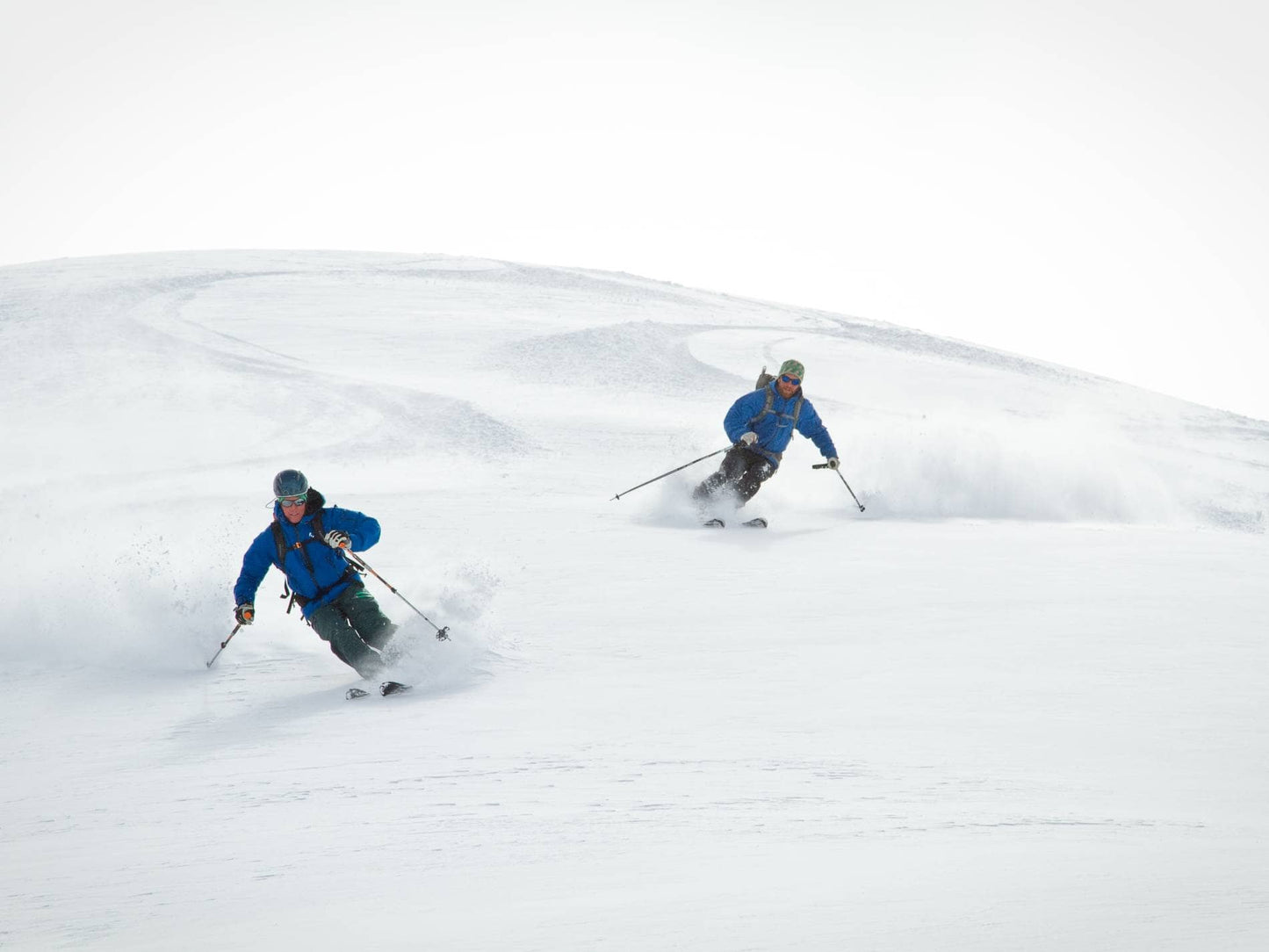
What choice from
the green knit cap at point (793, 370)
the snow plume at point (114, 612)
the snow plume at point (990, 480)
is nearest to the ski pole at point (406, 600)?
the snow plume at point (114, 612)

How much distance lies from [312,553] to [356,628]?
0.53 meters

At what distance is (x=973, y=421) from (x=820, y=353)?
21.6 feet

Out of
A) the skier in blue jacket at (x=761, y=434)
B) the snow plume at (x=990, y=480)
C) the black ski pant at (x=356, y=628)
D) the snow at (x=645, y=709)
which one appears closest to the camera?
the snow at (x=645, y=709)

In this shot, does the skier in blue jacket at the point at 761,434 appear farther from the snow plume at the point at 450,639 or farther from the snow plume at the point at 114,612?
the snow plume at the point at 114,612

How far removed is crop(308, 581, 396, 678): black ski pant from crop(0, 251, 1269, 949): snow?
19 cm

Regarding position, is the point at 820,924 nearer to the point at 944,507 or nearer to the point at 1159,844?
the point at 1159,844

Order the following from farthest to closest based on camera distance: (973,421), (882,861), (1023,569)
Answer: (973,421), (1023,569), (882,861)

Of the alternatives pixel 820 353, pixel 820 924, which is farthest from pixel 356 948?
pixel 820 353

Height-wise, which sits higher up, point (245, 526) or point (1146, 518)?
point (1146, 518)

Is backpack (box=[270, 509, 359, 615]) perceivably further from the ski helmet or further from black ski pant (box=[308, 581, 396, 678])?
the ski helmet

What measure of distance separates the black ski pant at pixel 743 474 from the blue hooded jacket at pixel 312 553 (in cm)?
479

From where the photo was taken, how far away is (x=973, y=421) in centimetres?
1552

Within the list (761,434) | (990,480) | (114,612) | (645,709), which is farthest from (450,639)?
(990,480)

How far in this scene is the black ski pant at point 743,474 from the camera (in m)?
10.1
